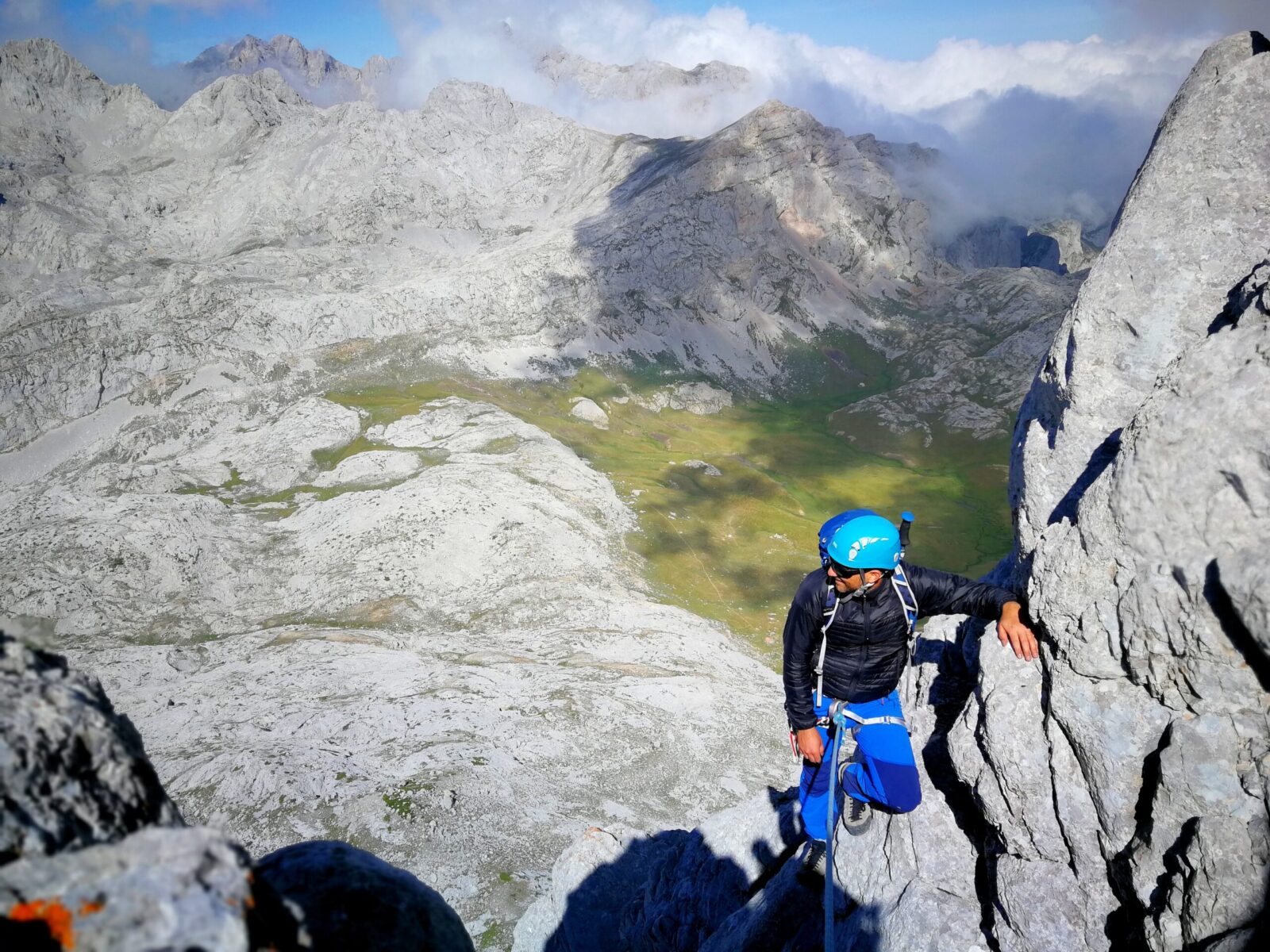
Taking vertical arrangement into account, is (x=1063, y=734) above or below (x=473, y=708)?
above

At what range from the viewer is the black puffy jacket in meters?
12.8

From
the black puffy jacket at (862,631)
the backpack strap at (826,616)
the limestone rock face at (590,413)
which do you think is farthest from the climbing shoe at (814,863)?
the limestone rock face at (590,413)

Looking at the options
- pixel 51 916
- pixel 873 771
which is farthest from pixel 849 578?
pixel 51 916

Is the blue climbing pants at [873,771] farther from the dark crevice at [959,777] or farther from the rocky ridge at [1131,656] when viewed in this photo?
the dark crevice at [959,777]

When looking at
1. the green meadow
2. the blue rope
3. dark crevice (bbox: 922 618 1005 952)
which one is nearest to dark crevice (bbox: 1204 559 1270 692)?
dark crevice (bbox: 922 618 1005 952)

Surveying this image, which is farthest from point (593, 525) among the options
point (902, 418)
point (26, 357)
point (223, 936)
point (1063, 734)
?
point (26, 357)

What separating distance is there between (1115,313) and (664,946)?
Answer: 60.9ft

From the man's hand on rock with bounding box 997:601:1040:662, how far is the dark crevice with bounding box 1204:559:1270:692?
9.82ft

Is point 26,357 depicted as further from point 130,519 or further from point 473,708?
point 473,708

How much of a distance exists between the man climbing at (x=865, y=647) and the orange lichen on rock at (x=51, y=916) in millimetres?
10564

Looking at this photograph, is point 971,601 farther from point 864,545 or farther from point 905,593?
point 864,545

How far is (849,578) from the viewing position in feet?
40.8

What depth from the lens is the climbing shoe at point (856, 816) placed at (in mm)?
13773

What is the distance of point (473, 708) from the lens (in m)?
39.5
